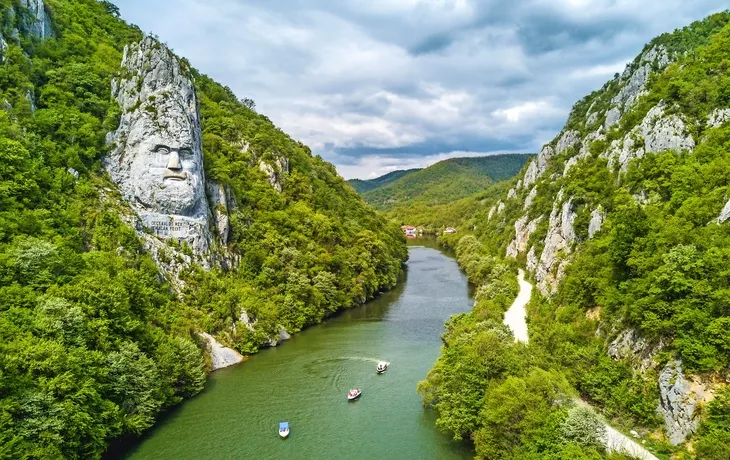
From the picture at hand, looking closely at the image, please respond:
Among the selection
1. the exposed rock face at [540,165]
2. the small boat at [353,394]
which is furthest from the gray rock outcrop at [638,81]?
the small boat at [353,394]

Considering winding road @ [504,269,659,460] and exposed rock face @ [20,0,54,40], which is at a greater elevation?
exposed rock face @ [20,0,54,40]

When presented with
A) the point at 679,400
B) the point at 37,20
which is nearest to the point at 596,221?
the point at 679,400

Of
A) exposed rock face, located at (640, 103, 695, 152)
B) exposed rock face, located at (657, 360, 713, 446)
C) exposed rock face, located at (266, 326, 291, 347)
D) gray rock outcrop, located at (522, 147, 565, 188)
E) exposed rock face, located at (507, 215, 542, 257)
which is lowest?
exposed rock face, located at (266, 326, 291, 347)

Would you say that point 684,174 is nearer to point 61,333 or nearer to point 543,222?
point 543,222

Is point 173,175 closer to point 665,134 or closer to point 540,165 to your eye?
point 665,134

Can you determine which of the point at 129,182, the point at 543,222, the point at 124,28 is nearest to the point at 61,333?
the point at 129,182

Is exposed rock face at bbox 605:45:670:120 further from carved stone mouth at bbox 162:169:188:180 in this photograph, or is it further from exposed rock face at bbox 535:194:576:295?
carved stone mouth at bbox 162:169:188:180

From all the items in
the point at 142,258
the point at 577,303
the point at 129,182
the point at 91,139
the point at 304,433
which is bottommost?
the point at 304,433

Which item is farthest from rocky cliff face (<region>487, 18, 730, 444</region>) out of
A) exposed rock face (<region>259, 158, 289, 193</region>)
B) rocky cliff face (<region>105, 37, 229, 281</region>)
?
exposed rock face (<region>259, 158, 289, 193</region>)

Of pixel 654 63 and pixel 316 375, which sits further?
pixel 654 63
